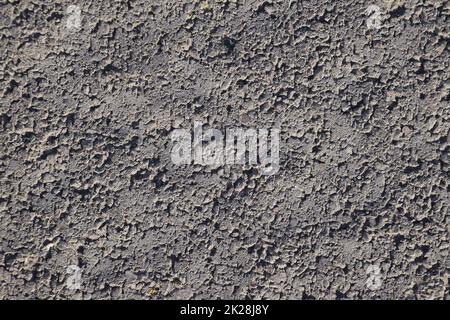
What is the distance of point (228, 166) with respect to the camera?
78.7 inches

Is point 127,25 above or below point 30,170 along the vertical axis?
above

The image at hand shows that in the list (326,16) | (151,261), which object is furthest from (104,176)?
(326,16)

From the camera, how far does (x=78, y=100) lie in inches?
79.4

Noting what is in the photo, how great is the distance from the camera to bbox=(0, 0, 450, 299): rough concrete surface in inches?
77.8

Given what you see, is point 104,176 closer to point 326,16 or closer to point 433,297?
point 326,16

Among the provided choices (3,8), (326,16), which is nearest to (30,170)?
(3,8)

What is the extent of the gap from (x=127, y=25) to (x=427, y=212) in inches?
44.5

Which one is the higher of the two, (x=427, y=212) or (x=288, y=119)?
(x=288, y=119)

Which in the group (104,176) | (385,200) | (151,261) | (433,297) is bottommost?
(433,297)

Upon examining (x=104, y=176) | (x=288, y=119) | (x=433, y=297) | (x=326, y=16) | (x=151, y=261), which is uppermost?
(x=326, y=16)

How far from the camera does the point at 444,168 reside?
197cm

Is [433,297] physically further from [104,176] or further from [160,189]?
[104,176]

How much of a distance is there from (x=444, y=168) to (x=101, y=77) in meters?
1.13

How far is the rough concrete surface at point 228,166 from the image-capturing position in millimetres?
1977
